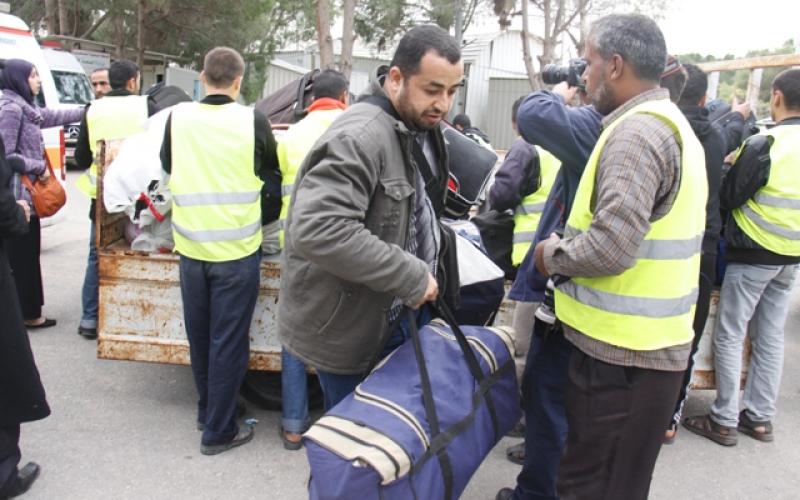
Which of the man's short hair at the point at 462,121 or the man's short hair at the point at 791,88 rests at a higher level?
the man's short hair at the point at 791,88

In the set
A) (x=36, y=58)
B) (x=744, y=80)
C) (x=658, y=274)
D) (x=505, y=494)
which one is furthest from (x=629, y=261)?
(x=744, y=80)

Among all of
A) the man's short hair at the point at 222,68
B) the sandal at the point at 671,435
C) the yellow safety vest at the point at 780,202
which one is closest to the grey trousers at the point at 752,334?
the yellow safety vest at the point at 780,202

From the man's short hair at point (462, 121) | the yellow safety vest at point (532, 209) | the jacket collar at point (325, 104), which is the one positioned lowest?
the yellow safety vest at point (532, 209)

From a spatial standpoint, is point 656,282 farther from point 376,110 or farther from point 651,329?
point 376,110

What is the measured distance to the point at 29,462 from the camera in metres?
3.34

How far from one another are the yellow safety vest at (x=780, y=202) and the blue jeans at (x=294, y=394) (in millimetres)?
2619

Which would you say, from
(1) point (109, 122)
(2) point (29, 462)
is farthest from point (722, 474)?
(1) point (109, 122)

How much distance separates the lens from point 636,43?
220cm

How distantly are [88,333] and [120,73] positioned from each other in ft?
6.61

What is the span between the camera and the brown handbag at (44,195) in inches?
197

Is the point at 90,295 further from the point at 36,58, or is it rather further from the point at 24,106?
the point at 36,58

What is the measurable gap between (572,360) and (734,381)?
2.01 metres

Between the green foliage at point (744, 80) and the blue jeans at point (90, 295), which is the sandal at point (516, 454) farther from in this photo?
the blue jeans at point (90, 295)

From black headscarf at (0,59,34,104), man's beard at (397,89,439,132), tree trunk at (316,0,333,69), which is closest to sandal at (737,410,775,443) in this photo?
man's beard at (397,89,439,132)
